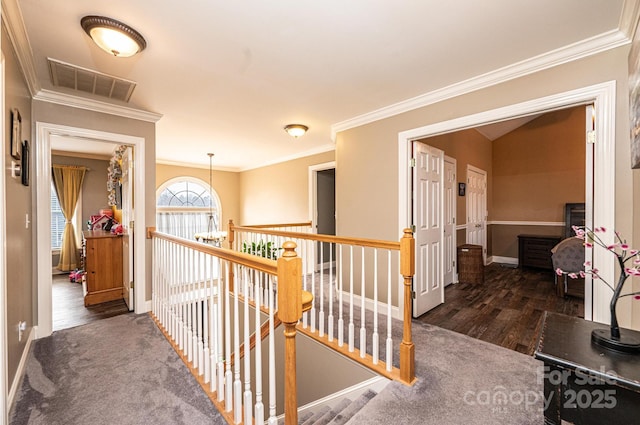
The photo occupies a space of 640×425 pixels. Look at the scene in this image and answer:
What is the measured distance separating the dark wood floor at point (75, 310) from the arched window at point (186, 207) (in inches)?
96.7

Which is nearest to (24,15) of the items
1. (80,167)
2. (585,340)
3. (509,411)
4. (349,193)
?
(349,193)

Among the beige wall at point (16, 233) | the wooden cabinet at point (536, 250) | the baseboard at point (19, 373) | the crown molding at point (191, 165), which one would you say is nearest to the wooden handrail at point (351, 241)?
the beige wall at point (16, 233)

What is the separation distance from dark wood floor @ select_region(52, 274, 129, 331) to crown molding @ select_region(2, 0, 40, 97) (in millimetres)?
2403

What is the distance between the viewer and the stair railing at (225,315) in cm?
114

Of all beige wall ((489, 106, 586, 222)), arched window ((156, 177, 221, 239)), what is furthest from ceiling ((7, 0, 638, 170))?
beige wall ((489, 106, 586, 222))

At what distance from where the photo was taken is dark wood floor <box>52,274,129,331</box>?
3.03 m

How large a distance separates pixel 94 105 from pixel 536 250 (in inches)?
282

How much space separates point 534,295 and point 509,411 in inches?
112

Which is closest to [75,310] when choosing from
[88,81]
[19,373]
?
[19,373]

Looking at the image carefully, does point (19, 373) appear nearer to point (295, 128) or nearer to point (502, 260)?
point (295, 128)

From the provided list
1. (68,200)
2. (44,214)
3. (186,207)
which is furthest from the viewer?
(186,207)

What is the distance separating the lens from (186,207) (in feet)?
22.2

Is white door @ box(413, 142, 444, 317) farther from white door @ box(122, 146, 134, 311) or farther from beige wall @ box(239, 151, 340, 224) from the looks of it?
white door @ box(122, 146, 134, 311)

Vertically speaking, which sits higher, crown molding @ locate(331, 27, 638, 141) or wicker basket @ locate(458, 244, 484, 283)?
crown molding @ locate(331, 27, 638, 141)
